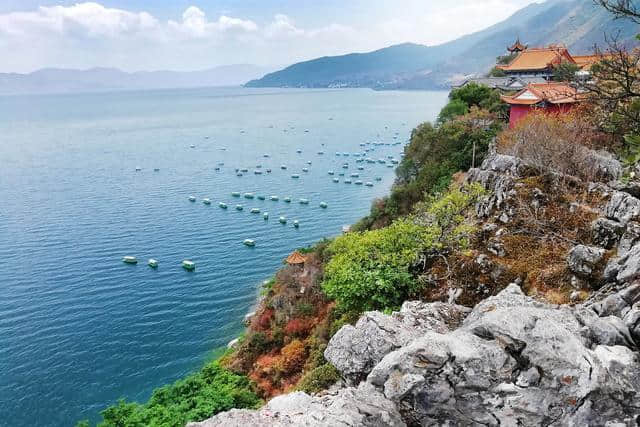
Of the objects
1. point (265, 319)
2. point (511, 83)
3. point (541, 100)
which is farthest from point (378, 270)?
point (511, 83)

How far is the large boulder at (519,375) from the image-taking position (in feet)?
29.2

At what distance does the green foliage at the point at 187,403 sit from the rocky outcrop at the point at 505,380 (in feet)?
39.6

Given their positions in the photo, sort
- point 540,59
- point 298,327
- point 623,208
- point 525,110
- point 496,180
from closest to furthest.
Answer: point 623,208, point 496,180, point 298,327, point 525,110, point 540,59

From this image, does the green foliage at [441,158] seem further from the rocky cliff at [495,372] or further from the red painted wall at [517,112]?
the rocky cliff at [495,372]

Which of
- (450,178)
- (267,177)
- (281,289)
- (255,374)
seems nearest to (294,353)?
(255,374)

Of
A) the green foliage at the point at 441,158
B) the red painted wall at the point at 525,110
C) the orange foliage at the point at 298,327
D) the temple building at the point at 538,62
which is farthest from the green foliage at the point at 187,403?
the temple building at the point at 538,62

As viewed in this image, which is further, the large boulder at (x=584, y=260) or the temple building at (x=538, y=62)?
the temple building at (x=538, y=62)

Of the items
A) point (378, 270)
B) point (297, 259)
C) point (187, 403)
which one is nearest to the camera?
point (378, 270)

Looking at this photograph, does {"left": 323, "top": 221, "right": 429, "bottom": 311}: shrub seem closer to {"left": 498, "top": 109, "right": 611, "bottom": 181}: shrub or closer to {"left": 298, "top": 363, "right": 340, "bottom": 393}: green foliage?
{"left": 298, "top": 363, "right": 340, "bottom": 393}: green foliage

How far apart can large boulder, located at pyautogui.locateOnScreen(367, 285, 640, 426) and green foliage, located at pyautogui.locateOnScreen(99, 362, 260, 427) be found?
13.9 m

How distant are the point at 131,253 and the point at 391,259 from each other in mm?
38011

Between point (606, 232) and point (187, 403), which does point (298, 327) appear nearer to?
point (187, 403)

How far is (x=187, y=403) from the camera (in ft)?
72.5

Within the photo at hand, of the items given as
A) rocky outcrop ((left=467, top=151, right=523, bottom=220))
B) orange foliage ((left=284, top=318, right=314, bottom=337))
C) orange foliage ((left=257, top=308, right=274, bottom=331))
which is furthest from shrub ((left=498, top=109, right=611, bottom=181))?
orange foliage ((left=257, top=308, right=274, bottom=331))
